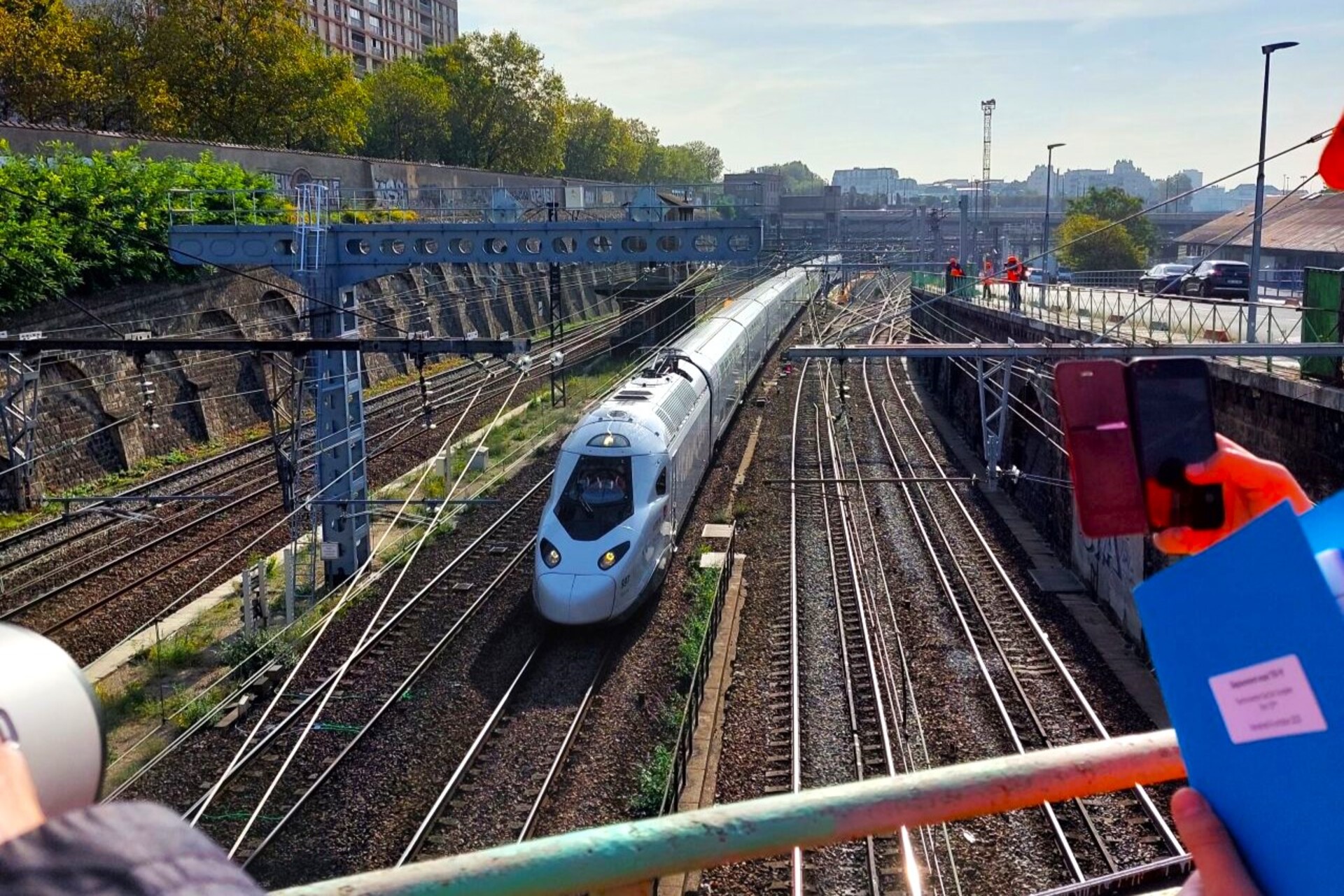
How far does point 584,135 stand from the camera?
80438mm

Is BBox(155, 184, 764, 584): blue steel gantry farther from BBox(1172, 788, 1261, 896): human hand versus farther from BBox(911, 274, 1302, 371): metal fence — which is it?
BBox(1172, 788, 1261, 896): human hand

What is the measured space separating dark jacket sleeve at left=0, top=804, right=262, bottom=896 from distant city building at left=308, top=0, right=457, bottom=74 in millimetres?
71234

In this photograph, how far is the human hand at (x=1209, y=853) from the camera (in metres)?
1.18

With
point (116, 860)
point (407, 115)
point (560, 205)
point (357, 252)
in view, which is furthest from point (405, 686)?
point (407, 115)

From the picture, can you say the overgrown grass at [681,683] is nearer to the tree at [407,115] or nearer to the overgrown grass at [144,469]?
the overgrown grass at [144,469]

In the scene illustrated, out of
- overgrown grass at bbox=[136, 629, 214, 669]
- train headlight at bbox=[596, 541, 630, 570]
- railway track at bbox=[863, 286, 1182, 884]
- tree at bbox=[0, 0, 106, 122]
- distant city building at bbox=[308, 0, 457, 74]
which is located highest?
distant city building at bbox=[308, 0, 457, 74]

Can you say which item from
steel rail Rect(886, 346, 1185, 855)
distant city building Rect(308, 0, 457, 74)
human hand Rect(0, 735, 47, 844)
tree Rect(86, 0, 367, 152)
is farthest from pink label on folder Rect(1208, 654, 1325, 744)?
distant city building Rect(308, 0, 457, 74)

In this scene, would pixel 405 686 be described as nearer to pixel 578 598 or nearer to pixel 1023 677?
pixel 578 598

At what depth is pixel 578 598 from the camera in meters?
13.2

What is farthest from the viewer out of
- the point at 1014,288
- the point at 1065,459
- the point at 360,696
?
the point at 1014,288

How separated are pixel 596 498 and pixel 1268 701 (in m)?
13.0

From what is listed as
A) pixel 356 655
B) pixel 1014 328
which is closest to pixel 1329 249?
pixel 1014 328

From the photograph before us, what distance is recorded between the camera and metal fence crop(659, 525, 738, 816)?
9734mm

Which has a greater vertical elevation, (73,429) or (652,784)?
(73,429)
